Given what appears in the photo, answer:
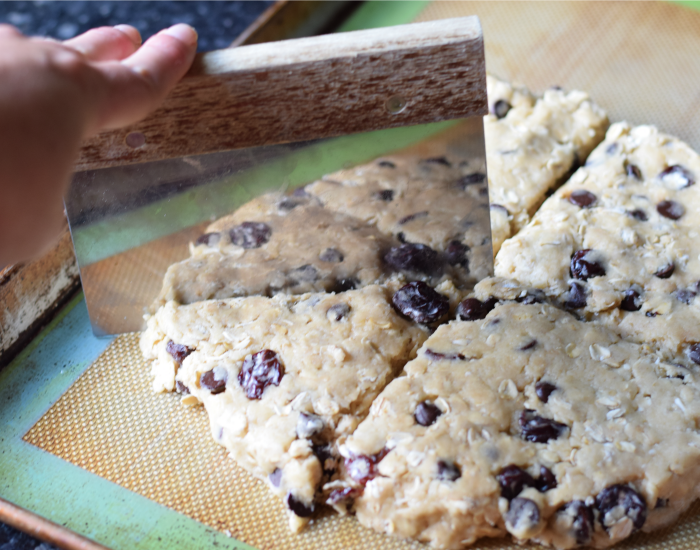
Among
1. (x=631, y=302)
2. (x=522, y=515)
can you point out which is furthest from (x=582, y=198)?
(x=522, y=515)

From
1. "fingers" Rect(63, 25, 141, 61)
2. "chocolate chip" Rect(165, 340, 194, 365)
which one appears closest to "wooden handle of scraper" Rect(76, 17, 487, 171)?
"fingers" Rect(63, 25, 141, 61)

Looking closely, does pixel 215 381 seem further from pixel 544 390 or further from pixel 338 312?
pixel 544 390

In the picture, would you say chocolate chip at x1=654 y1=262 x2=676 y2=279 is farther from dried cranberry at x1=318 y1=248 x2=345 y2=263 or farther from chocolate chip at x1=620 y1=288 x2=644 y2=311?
dried cranberry at x1=318 y1=248 x2=345 y2=263

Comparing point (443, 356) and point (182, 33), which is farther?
point (443, 356)

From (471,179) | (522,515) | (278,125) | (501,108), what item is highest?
(278,125)

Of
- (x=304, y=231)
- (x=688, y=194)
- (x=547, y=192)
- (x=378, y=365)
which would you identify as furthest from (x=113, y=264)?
(x=688, y=194)

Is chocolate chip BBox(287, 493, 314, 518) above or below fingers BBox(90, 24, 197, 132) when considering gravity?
below
